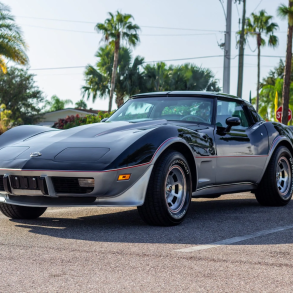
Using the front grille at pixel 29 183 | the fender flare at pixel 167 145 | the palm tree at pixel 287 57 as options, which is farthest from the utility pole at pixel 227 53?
the front grille at pixel 29 183

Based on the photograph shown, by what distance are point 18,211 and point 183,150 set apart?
1844 millimetres

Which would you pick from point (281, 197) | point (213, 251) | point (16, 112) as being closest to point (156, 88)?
point (16, 112)

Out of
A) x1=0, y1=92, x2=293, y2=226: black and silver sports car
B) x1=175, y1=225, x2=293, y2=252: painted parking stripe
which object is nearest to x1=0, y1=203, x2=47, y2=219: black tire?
x1=0, y1=92, x2=293, y2=226: black and silver sports car

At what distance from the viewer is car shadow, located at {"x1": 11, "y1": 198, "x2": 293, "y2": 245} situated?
15.6 feet

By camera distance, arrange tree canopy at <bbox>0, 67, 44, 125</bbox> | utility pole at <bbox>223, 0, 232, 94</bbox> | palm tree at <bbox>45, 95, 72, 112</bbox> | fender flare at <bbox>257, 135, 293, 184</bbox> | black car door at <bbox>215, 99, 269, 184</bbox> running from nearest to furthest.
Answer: black car door at <bbox>215, 99, 269, 184</bbox> < fender flare at <bbox>257, 135, 293, 184</bbox> < utility pole at <bbox>223, 0, 232, 94</bbox> < tree canopy at <bbox>0, 67, 44, 125</bbox> < palm tree at <bbox>45, 95, 72, 112</bbox>

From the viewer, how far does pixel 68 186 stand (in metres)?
5.02

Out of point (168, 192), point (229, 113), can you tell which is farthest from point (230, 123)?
point (168, 192)

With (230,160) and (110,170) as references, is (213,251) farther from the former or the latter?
(230,160)

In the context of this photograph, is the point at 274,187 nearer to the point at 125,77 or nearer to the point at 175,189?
the point at 175,189

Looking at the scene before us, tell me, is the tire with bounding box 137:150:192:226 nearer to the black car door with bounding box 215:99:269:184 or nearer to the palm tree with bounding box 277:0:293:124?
the black car door with bounding box 215:99:269:184

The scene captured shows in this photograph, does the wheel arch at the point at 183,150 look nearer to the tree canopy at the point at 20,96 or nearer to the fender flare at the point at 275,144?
the fender flare at the point at 275,144

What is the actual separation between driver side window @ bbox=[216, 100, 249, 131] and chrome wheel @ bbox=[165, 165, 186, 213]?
1165 mm

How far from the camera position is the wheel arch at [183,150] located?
5298mm

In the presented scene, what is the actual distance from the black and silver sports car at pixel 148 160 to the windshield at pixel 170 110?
1cm
